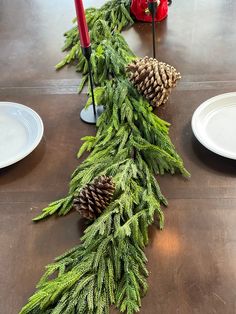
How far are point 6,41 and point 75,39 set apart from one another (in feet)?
0.80

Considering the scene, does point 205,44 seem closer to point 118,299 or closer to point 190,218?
point 190,218

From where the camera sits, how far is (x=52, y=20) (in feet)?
5.15

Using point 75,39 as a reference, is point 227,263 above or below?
below

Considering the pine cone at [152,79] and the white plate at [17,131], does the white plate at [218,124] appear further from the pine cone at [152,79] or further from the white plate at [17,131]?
the white plate at [17,131]

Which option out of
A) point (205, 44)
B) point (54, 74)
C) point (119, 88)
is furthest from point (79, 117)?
point (205, 44)

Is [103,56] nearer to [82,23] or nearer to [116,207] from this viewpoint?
[82,23]

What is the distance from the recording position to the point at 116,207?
2.81ft

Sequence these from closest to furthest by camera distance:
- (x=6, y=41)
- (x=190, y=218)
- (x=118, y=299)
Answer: (x=118, y=299) < (x=190, y=218) < (x=6, y=41)

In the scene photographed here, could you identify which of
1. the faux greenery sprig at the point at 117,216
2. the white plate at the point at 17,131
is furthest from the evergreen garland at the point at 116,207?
the white plate at the point at 17,131

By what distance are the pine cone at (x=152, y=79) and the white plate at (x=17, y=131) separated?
0.26 metres

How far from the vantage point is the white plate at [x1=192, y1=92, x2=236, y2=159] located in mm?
998

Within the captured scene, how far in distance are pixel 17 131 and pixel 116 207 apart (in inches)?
14.8

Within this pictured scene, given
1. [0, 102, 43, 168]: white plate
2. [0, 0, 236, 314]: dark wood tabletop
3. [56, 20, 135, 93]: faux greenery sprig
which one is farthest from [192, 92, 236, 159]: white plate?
[0, 102, 43, 168]: white plate

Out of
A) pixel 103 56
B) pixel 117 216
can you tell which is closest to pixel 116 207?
pixel 117 216
